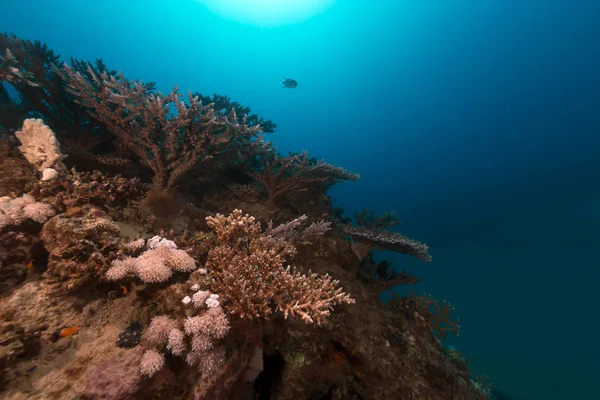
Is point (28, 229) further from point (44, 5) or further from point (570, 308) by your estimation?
point (44, 5)

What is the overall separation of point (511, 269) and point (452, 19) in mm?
58668

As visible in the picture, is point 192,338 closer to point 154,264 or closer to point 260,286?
point 260,286

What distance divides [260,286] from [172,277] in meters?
1.18

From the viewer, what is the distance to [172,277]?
3.21m

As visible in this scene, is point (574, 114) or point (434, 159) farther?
point (434, 159)

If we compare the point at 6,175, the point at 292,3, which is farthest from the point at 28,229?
the point at 292,3

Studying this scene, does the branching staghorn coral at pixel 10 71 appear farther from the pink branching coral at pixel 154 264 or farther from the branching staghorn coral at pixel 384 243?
the branching staghorn coral at pixel 384 243

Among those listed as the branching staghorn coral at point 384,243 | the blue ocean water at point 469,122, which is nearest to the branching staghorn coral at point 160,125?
the branching staghorn coral at point 384,243

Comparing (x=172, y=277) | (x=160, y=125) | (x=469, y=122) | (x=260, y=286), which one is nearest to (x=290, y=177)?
(x=160, y=125)

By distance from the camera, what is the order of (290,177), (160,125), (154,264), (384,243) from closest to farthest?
(154,264) < (160,125) < (384,243) < (290,177)

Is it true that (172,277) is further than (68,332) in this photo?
Yes

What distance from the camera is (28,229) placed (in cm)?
323

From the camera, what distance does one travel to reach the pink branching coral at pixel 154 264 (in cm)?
295

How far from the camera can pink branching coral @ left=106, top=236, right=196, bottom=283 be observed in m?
2.95
